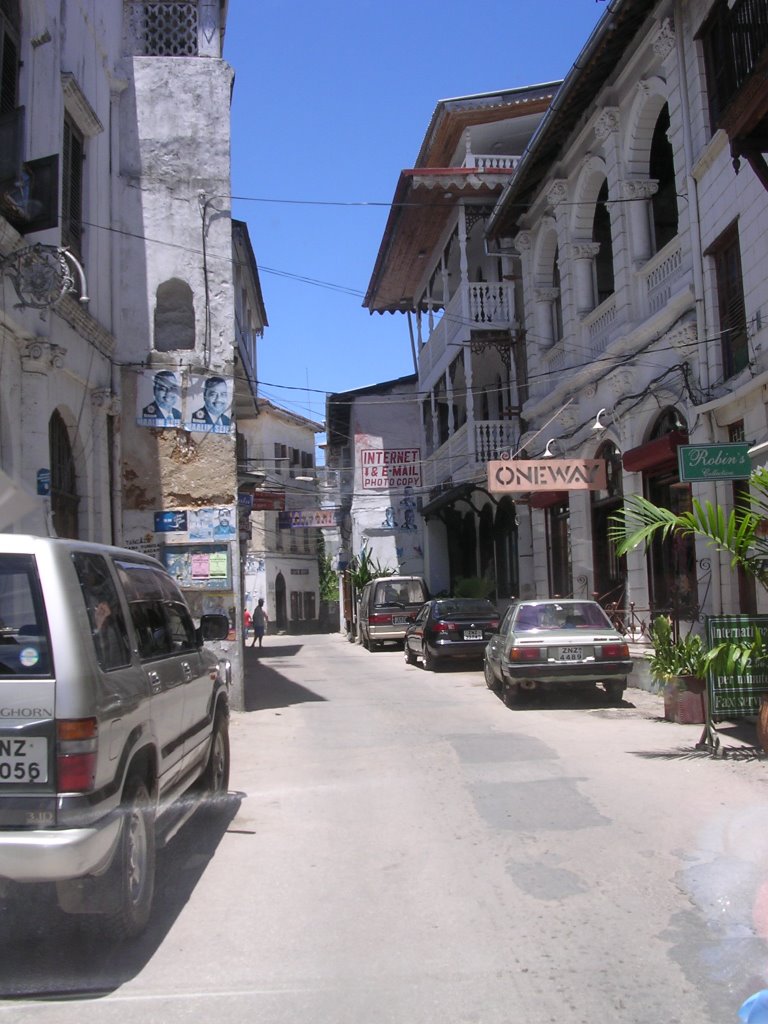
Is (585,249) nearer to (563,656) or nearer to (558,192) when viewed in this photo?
(558,192)

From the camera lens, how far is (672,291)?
16203mm

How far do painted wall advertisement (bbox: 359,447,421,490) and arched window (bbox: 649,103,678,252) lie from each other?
11.3 meters

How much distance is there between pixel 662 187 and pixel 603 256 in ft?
8.14

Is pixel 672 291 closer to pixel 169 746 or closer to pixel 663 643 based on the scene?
pixel 663 643

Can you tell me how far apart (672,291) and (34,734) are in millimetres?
14392

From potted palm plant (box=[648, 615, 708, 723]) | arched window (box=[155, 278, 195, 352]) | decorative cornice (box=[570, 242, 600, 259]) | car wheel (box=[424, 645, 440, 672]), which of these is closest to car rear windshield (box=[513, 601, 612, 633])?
potted palm plant (box=[648, 615, 708, 723])

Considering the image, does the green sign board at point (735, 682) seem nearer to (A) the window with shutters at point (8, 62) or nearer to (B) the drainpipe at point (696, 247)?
(B) the drainpipe at point (696, 247)

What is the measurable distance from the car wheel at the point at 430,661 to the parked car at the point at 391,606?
23.8ft

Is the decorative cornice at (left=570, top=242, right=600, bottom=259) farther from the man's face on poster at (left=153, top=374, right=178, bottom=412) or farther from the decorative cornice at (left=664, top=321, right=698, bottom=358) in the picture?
the man's face on poster at (left=153, top=374, right=178, bottom=412)

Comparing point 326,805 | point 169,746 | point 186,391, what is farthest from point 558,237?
point 169,746

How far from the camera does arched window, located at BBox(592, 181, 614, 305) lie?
21.0 m

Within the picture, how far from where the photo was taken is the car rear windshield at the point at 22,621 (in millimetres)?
4262

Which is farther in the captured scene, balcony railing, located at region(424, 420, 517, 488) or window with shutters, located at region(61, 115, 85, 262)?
balcony railing, located at region(424, 420, 517, 488)

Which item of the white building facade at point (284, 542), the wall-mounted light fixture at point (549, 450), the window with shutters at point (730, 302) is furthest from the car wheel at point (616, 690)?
the white building facade at point (284, 542)
